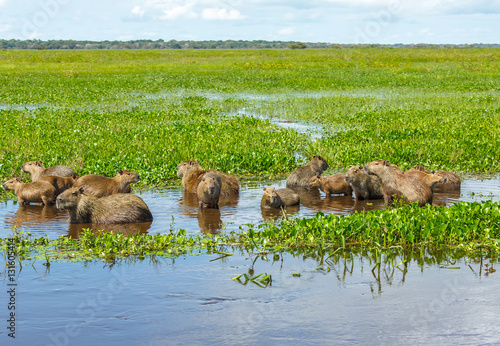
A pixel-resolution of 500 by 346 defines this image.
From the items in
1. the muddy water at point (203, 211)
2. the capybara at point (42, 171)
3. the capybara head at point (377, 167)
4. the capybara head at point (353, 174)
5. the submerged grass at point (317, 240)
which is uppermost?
the capybara head at point (377, 167)

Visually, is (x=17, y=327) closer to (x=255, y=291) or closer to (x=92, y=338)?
(x=92, y=338)

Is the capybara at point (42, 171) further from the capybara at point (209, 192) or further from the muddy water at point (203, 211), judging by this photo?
the capybara at point (209, 192)

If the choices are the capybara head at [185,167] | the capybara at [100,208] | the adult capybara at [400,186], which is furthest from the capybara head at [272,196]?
the capybara head at [185,167]

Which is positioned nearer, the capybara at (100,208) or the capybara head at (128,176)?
the capybara at (100,208)

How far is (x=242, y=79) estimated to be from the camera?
5403 centimetres

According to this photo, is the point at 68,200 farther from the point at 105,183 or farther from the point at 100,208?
the point at 105,183

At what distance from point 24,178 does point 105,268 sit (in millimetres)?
7237

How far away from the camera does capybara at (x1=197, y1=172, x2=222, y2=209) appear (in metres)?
11.7

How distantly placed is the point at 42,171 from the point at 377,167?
7.57 m

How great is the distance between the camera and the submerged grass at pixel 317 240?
8672 mm

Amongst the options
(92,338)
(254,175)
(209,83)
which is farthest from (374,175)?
(209,83)

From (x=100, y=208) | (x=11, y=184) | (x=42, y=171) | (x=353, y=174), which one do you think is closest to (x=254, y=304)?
(x=100, y=208)

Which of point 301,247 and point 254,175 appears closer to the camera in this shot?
point 301,247

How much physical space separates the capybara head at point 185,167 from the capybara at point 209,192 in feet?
5.88
